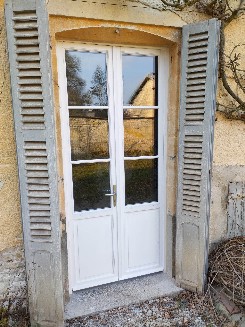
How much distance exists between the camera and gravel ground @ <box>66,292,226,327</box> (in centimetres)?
261

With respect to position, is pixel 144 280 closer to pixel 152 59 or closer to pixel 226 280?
pixel 226 280

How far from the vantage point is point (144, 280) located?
3189 millimetres

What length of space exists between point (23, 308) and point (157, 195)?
1.93 meters

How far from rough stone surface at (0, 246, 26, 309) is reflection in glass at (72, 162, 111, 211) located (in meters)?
0.76

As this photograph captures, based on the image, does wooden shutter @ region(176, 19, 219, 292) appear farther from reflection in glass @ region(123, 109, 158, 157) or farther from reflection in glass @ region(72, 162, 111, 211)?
reflection in glass @ region(72, 162, 111, 211)

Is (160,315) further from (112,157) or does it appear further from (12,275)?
(112,157)

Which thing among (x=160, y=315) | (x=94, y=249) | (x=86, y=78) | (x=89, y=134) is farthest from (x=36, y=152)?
(x=160, y=315)

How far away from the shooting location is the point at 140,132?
2.99 meters

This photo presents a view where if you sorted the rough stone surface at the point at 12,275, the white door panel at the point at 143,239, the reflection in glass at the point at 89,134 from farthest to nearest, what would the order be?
the white door panel at the point at 143,239 → the reflection in glass at the point at 89,134 → the rough stone surface at the point at 12,275

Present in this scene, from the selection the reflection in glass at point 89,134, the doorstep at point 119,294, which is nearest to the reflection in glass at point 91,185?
the reflection in glass at point 89,134

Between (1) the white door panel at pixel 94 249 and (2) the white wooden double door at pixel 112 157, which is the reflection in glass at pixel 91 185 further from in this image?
(1) the white door panel at pixel 94 249

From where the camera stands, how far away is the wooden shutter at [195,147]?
255 centimetres

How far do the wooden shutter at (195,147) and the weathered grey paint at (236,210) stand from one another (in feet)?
1.98

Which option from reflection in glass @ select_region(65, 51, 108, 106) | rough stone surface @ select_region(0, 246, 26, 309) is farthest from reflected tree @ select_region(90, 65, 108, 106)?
rough stone surface @ select_region(0, 246, 26, 309)
